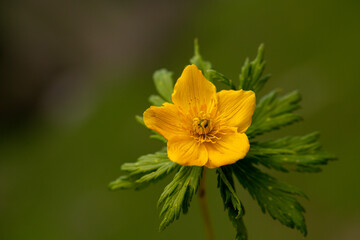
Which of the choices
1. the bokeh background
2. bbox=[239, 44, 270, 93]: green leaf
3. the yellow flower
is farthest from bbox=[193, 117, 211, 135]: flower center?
the bokeh background

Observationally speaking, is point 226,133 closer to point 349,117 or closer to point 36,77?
point 349,117

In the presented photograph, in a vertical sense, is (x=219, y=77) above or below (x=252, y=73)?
below

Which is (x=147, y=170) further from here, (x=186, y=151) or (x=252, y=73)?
(x=252, y=73)

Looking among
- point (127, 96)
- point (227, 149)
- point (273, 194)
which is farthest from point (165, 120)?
point (127, 96)

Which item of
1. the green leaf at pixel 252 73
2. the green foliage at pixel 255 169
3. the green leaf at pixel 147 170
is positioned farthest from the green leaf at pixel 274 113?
the green leaf at pixel 147 170

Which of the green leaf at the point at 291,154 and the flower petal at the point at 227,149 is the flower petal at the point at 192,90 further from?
the green leaf at the point at 291,154

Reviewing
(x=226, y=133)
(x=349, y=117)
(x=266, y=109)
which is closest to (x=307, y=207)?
(x=349, y=117)

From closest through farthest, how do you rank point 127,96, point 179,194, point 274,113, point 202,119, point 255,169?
point 179,194 → point 202,119 → point 255,169 → point 274,113 → point 127,96

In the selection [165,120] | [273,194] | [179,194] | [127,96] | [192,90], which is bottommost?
[179,194]
